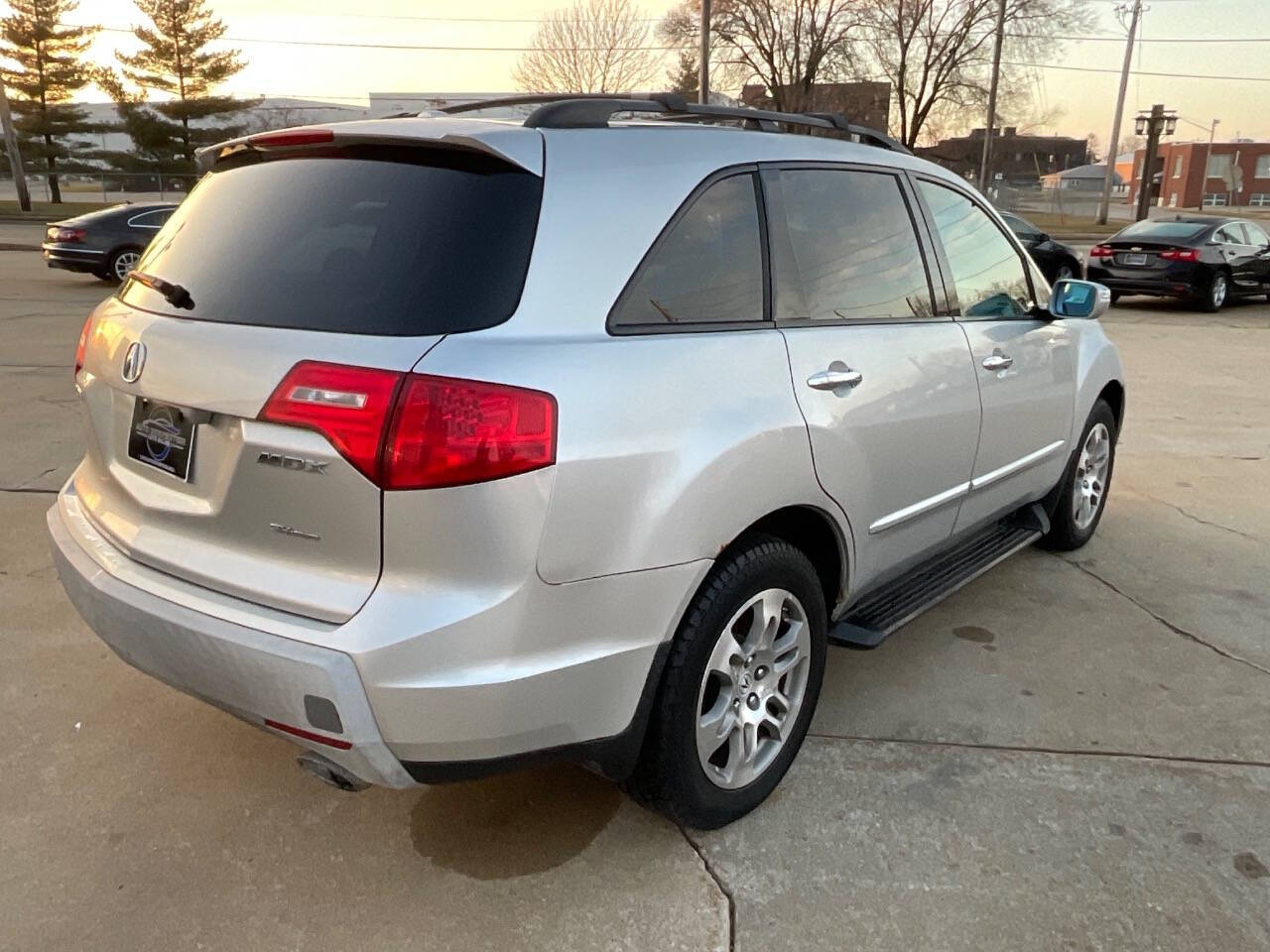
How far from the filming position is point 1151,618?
4.13 m

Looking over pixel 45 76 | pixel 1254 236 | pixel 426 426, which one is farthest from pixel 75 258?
pixel 45 76

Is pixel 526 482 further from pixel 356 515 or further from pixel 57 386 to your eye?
pixel 57 386

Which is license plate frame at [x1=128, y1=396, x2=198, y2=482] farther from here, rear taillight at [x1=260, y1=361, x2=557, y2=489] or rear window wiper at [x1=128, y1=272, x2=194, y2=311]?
rear taillight at [x1=260, y1=361, x2=557, y2=489]

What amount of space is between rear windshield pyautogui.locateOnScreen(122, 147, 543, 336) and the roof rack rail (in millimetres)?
292

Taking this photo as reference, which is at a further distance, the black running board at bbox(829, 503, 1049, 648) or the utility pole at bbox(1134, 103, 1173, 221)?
the utility pole at bbox(1134, 103, 1173, 221)

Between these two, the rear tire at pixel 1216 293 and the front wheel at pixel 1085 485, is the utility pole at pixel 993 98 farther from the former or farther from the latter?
the front wheel at pixel 1085 485

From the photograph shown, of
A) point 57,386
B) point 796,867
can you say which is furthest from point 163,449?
point 57,386

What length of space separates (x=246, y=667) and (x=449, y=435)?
2.18ft

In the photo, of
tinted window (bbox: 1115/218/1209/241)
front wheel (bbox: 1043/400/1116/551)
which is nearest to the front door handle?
front wheel (bbox: 1043/400/1116/551)

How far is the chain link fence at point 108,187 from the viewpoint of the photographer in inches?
1580

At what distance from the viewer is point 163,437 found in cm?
234

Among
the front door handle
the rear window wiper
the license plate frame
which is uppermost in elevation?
the rear window wiper

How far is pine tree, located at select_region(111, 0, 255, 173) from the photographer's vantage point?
46750 mm

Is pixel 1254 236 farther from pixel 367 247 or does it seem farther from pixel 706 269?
pixel 367 247
